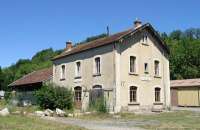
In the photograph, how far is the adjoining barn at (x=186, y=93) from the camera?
1636 inches

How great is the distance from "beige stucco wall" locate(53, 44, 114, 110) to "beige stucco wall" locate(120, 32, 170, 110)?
1.02m

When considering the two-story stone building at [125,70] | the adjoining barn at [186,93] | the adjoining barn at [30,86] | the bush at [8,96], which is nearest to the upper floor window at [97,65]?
the two-story stone building at [125,70]

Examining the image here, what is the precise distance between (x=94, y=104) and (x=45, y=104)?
4.11m

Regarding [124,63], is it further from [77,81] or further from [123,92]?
[77,81]

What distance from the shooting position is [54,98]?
2977 cm

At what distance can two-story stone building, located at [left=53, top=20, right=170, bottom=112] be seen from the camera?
30.3 metres

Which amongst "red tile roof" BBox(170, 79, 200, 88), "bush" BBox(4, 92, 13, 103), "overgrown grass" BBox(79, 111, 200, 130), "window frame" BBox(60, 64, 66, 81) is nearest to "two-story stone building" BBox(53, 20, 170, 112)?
"window frame" BBox(60, 64, 66, 81)

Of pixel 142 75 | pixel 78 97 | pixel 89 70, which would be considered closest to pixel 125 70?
pixel 142 75

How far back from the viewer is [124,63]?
30953 mm

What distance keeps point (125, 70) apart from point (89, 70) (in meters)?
4.03

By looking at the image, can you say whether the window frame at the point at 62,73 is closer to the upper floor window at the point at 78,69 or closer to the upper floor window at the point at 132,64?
the upper floor window at the point at 78,69

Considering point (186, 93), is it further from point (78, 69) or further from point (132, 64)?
point (78, 69)

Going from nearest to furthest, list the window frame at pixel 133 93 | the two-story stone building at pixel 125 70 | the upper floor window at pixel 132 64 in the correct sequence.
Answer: the two-story stone building at pixel 125 70, the window frame at pixel 133 93, the upper floor window at pixel 132 64

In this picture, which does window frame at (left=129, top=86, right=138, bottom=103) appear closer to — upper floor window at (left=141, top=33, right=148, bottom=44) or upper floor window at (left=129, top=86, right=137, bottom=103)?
upper floor window at (left=129, top=86, right=137, bottom=103)
